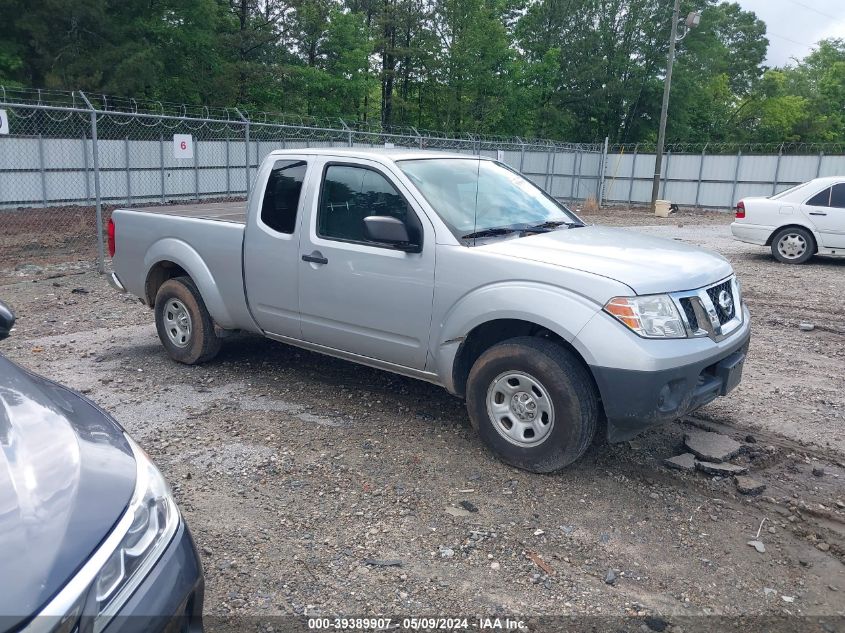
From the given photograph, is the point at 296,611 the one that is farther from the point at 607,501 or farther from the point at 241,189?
the point at 241,189

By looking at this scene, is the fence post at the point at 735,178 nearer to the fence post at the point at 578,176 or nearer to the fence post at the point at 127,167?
the fence post at the point at 578,176

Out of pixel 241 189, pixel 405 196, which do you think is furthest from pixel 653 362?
pixel 241 189

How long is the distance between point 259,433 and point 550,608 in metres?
2.51

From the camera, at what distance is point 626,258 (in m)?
4.36

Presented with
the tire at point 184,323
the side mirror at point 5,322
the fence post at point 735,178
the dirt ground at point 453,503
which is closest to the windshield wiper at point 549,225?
the dirt ground at point 453,503

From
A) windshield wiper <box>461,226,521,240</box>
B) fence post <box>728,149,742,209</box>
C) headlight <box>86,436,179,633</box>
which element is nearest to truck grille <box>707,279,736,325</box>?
windshield wiper <box>461,226,521,240</box>

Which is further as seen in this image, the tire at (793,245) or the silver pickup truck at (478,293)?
the tire at (793,245)

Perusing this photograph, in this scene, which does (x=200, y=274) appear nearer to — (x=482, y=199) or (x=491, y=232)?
(x=482, y=199)

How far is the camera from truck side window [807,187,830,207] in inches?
500

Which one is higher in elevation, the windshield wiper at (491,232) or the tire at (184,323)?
the windshield wiper at (491,232)

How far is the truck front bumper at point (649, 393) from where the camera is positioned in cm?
389

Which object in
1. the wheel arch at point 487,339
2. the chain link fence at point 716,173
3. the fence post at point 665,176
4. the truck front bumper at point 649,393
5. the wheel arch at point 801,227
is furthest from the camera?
the fence post at point 665,176

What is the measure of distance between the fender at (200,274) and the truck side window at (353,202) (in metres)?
1.25

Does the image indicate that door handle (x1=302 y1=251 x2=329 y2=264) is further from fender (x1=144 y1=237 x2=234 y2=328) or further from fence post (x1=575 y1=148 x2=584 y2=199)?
fence post (x1=575 y1=148 x2=584 y2=199)
